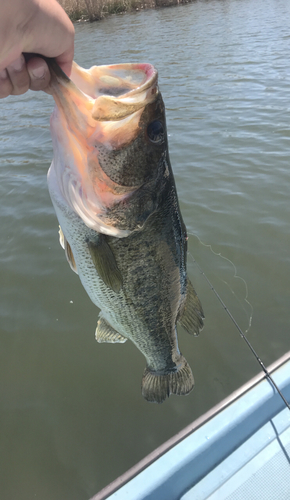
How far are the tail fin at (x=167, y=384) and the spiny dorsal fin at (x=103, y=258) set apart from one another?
0.99m

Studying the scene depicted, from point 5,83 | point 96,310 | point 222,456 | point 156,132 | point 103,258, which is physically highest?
point 5,83

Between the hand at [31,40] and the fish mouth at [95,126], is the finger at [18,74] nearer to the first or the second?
the hand at [31,40]

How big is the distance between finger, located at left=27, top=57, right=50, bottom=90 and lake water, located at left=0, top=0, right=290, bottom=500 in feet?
8.67

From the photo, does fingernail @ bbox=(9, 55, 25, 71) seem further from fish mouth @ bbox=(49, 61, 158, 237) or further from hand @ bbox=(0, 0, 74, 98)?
fish mouth @ bbox=(49, 61, 158, 237)

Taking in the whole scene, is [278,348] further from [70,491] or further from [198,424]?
[70,491]

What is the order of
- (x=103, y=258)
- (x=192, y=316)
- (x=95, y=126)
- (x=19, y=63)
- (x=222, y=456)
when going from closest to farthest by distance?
(x=19, y=63)
(x=95, y=126)
(x=103, y=258)
(x=222, y=456)
(x=192, y=316)

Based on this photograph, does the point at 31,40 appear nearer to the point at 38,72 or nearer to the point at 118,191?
the point at 38,72

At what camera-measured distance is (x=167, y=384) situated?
227 centimetres

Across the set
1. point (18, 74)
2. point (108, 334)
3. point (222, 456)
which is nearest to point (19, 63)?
point (18, 74)

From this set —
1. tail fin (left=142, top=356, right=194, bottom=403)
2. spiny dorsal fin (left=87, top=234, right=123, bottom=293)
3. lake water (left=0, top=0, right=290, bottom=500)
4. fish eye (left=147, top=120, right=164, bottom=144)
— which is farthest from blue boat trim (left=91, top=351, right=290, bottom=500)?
fish eye (left=147, top=120, right=164, bottom=144)

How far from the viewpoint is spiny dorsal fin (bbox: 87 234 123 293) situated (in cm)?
160

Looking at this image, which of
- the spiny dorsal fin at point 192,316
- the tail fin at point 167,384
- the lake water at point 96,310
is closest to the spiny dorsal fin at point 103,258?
the spiny dorsal fin at point 192,316

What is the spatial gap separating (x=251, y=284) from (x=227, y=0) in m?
33.2

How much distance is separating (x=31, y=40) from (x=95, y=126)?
0.38 meters
